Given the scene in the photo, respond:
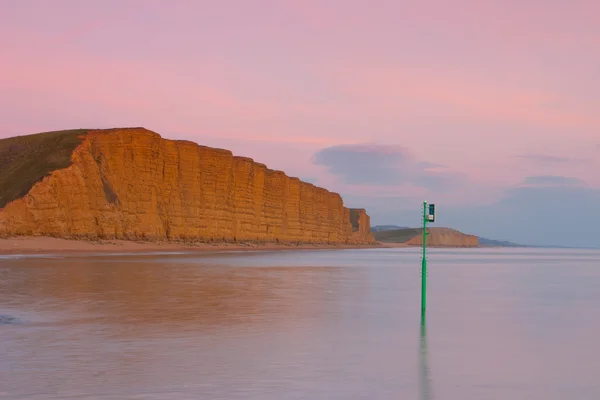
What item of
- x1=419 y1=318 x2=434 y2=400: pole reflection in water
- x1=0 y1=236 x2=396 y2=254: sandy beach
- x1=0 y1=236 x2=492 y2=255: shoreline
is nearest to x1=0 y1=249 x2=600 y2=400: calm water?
x1=419 y1=318 x2=434 y2=400: pole reflection in water

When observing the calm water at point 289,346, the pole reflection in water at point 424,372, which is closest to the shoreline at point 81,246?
the calm water at point 289,346

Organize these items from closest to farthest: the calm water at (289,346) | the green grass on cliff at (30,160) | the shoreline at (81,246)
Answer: the calm water at (289,346), the shoreline at (81,246), the green grass on cliff at (30,160)

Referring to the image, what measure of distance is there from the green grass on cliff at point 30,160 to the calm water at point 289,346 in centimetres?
6026

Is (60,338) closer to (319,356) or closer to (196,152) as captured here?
(319,356)

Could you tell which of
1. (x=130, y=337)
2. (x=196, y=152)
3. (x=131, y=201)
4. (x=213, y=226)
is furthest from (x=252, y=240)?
(x=130, y=337)

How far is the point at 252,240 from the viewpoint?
4877 inches

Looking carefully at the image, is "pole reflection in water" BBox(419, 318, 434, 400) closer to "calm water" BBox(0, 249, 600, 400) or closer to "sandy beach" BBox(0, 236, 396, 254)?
"calm water" BBox(0, 249, 600, 400)

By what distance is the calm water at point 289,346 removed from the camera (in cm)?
909

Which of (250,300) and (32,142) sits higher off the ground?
(32,142)

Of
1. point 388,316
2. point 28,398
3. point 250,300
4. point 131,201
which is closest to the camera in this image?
point 28,398

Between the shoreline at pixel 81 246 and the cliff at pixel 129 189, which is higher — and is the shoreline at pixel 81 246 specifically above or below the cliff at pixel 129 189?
below

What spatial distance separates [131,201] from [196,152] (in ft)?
61.5

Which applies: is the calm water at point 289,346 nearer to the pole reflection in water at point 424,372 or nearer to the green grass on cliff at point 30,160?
the pole reflection in water at point 424,372

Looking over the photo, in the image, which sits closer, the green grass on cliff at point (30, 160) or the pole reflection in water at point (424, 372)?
the pole reflection in water at point (424, 372)
